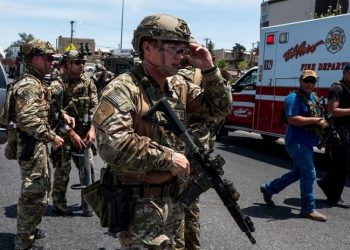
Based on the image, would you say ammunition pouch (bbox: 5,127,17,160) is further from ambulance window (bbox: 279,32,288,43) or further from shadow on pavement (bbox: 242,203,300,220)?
ambulance window (bbox: 279,32,288,43)

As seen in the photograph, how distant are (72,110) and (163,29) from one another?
3.18m

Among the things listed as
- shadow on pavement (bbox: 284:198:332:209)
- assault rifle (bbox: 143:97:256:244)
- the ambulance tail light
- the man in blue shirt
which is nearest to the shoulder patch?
assault rifle (bbox: 143:97:256:244)

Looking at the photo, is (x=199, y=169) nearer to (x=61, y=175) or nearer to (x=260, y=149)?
(x=61, y=175)

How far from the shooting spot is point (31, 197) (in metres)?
4.12

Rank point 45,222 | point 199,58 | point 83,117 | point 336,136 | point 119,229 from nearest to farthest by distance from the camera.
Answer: point 119,229 → point 199,58 → point 45,222 → point 83,117 → point 336,136

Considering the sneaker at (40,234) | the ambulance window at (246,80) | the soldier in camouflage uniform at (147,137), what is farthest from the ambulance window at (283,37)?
the soldier in camouflage uniform at (147,137)

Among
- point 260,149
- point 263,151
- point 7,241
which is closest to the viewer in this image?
point 7,241

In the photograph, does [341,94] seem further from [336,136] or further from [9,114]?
[9,114]

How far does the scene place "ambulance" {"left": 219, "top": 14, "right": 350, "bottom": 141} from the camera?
8273 mm

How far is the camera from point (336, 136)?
616 centimetres

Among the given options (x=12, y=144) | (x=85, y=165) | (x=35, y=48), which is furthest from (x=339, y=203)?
(x=35, y=48)

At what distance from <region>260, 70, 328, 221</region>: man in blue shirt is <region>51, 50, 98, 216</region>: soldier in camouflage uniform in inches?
91.5

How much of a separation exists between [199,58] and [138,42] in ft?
1.27

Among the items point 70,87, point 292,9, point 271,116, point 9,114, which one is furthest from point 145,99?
point 292,9
